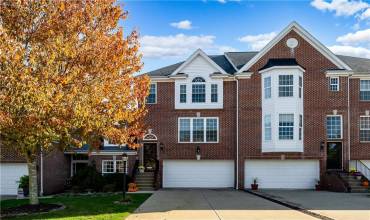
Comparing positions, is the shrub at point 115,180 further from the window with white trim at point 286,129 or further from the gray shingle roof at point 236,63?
the window with white trim at point 286,129

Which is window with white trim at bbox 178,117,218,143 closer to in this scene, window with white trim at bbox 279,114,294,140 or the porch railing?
window with white trim at bbox 279,114,294,140

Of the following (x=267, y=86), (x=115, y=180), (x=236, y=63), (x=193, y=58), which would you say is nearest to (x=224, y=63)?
(x=236, y=63)

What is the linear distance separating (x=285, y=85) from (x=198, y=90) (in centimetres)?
584

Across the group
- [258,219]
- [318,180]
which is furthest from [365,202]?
[318,180]

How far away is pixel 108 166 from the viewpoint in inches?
1361

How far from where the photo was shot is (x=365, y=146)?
109ft

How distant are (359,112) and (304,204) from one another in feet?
48.2

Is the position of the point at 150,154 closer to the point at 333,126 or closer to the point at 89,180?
the point at 89,180

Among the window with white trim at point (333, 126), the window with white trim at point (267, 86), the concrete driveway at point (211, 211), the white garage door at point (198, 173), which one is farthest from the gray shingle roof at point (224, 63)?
the concrete driveway at point (211, 211)

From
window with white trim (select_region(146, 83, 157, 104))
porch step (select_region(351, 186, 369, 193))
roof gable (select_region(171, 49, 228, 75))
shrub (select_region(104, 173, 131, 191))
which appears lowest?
porch step (select_region(351, 186, 369, 193))

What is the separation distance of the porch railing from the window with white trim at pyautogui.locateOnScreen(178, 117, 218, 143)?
31.4ft

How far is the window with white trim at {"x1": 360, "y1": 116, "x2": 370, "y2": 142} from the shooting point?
Answer: 109 feet

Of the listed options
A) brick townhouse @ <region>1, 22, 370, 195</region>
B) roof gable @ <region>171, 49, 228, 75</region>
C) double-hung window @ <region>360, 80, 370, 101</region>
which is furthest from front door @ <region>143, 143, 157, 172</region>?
double-hung window @ <region>360, 80, 370, 101</region>

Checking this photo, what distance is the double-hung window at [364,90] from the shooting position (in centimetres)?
3341
